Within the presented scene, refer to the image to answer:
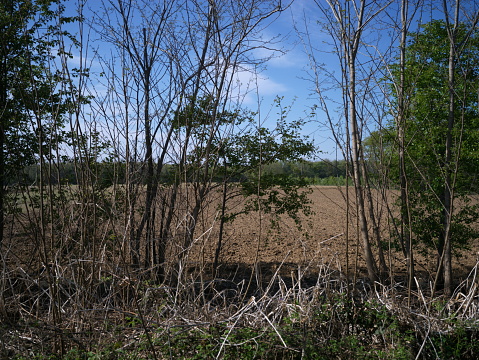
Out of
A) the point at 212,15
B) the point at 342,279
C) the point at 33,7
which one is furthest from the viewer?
the point at 33,7

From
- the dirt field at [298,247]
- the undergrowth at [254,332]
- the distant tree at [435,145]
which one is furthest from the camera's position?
the dirt field at [298,247]

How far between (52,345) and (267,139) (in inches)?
207

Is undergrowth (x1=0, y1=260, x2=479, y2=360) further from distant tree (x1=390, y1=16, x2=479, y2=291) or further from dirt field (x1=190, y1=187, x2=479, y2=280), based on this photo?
dirt field (x1=190, y1=187, x2=479, y2=280)

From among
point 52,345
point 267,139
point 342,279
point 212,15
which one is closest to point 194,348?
point 52,345

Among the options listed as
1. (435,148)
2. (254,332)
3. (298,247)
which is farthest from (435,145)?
(254,332)

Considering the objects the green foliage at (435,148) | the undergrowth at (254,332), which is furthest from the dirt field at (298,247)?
the undergrowth at (254,332)

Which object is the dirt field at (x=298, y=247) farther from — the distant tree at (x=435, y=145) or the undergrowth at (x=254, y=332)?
the undergrowth at (x=254, y=332)

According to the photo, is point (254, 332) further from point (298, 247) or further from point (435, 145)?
point (298, 247)

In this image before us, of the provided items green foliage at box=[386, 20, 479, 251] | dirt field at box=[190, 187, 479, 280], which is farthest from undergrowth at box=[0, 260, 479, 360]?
dirt field at box=[190, 187, 479, 280]

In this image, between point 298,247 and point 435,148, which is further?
point 298,247

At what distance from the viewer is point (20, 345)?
2.91 meters

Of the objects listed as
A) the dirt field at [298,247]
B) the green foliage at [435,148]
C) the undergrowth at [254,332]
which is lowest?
the dirt field at [298,247]

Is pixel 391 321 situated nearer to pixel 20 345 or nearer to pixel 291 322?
pixel 291 322

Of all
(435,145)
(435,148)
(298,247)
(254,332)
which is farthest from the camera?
(298,247)
